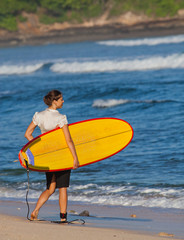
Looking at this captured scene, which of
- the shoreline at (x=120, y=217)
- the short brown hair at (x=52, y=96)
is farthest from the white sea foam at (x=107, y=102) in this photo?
the short brown hair at (x=52, y=96)

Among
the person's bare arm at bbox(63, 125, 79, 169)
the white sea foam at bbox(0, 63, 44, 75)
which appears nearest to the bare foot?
the person's bare arm at bbox(63, 125, 79, 169)

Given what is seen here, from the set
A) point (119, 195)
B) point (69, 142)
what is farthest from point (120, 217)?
point (69, 142)

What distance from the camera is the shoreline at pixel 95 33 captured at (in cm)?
5631

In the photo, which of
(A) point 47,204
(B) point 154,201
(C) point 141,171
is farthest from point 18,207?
(C) point 141,171

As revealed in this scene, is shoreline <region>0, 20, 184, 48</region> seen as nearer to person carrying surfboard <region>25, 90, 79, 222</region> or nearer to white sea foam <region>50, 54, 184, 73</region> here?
white sea foam <region>50, 54, 184, 73</region>

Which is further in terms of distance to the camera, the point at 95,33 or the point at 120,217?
the point at 95,33

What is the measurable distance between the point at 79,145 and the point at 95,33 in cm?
5551

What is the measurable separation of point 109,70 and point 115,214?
64.3 ft

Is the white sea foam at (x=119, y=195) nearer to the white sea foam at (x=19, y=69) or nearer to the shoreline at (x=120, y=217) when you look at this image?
the shoreline at (x=120, y=217)

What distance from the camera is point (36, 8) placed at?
228 feet

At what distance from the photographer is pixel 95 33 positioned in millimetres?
59844

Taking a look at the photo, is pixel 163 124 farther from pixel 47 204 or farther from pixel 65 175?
pixel 65 175

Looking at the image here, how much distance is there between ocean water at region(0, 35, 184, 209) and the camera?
6.38 m

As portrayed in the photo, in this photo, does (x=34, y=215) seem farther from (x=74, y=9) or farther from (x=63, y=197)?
(x=74, y=9)
